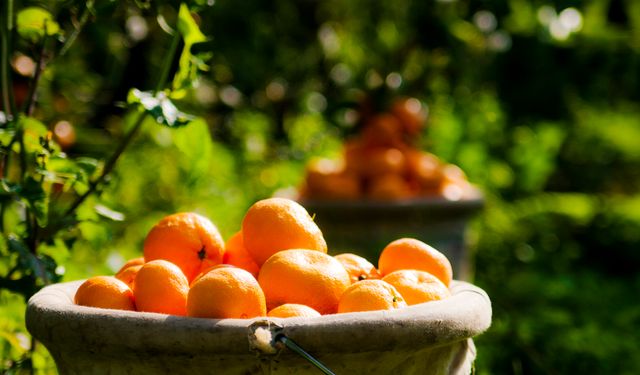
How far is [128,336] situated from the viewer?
1.29 metres

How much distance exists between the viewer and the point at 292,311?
1.38 m

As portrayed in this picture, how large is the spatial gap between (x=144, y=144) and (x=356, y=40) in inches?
61.7

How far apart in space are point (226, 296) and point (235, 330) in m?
0.10

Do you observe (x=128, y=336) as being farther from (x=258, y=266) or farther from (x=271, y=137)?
(x=271, y=137)

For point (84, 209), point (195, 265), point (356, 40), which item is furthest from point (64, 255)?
point (356, 40)

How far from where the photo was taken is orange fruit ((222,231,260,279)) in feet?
5.45

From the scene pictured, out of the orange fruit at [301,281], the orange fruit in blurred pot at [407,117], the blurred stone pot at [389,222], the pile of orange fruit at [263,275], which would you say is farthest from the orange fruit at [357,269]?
the orange fruit in blurred pot at [407,117]

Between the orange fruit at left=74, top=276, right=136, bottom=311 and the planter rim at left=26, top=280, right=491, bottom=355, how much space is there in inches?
3.4

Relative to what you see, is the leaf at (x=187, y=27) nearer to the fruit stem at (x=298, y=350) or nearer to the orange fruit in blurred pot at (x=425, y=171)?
the fruit stem at (x=298, y=350)

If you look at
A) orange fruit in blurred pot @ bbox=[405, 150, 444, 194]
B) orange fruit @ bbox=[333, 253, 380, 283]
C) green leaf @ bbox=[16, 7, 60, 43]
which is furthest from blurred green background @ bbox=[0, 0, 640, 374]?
orange fruit @ bbox=[333, 253, 380, 283]

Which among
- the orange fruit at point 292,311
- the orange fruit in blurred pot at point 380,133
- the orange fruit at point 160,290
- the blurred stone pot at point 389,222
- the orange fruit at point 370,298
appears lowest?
the blurred stone pot at point 389,222

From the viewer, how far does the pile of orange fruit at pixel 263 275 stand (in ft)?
4.55

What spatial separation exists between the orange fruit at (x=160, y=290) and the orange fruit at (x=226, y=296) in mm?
79

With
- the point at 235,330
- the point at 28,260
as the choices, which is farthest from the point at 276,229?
the point at 28,260
